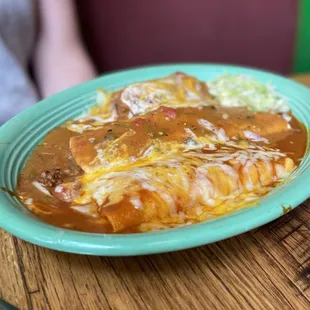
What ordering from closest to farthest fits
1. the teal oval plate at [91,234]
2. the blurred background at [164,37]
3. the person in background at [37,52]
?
the teal oval plate at [91,234] < the person in background at [37,52] < the blurred background at [164,37]

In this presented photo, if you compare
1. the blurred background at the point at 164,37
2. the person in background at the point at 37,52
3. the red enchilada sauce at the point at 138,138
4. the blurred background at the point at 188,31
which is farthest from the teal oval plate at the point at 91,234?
the blurred background at the point at 188,31

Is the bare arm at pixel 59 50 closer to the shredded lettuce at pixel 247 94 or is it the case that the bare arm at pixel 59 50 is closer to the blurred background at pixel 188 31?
the blurred background at pixel 188 31

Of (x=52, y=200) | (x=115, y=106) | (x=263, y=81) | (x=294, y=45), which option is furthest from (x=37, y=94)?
(x=294, y=45)

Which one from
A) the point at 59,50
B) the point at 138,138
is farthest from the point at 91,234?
the point at 59,50

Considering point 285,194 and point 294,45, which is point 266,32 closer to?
point 294,45

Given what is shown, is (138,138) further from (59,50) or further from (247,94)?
(59,50)

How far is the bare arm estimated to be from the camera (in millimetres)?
1713

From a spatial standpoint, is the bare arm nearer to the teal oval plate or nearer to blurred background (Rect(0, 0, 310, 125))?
blurred background (Rect(0, 0, 310, 125))

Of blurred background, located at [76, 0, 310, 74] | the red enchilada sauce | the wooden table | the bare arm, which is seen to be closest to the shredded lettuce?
the red enchilada sauce

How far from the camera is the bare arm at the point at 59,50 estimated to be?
1.71 m

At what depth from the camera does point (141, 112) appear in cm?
117

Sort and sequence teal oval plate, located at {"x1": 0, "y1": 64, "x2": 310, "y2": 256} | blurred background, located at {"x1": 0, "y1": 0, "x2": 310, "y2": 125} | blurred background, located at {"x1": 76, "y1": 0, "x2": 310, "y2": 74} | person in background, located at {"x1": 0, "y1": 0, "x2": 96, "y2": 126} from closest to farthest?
teal oval plate, located at {"x1": 0, "y1": 64, "x2": 310, "y2": 256}
person in background, located at {"x1": 0, "y1": 0, "x2": 96, "y2": 126}
blurred background, located at {"x1": 0, "y1": 0, "x2": 310, "y2": 125}
blurred background, located at {"x1": 76, "y1": 0, "x2": 310, "y2": 74}

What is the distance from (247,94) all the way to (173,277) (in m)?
0.70

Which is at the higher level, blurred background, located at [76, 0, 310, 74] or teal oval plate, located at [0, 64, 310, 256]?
teal oval plate, located at [0, 64, 310, 256]
